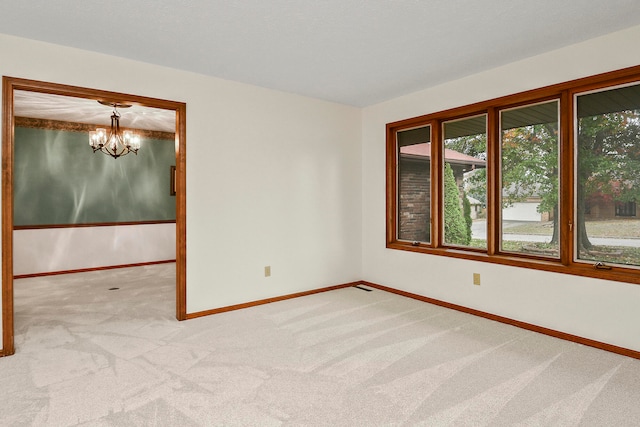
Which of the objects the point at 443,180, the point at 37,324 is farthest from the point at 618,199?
the point at 37,324

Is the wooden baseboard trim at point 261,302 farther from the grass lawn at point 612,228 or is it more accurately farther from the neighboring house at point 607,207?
the neighboring house at point 607,207

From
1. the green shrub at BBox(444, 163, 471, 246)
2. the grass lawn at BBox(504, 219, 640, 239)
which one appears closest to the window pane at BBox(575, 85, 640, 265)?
the grass lawn at BBox(504, 219, 640, 239)

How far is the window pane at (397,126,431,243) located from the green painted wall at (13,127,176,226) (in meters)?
4.66

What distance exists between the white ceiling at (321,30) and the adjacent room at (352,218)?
0.08ft

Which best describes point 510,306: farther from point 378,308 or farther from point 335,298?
point 335,298

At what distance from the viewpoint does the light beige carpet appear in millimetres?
2057

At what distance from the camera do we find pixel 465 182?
4188mm

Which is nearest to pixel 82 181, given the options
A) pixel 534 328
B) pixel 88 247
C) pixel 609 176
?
pixel 88 247

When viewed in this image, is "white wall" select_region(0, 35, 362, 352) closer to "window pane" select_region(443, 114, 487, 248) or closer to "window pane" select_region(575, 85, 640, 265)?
"window pane" select_region(443, 114, 487, 248)

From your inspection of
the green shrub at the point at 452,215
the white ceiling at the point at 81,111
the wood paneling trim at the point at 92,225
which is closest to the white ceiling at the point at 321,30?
the green shrub at the point at 452,215

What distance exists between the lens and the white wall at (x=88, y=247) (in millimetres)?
5789

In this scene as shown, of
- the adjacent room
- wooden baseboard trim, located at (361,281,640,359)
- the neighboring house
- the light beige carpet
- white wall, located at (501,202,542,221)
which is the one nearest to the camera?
the light beige carpet

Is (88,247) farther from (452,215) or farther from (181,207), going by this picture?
(452,215)

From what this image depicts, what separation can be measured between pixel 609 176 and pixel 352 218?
9.52ft
